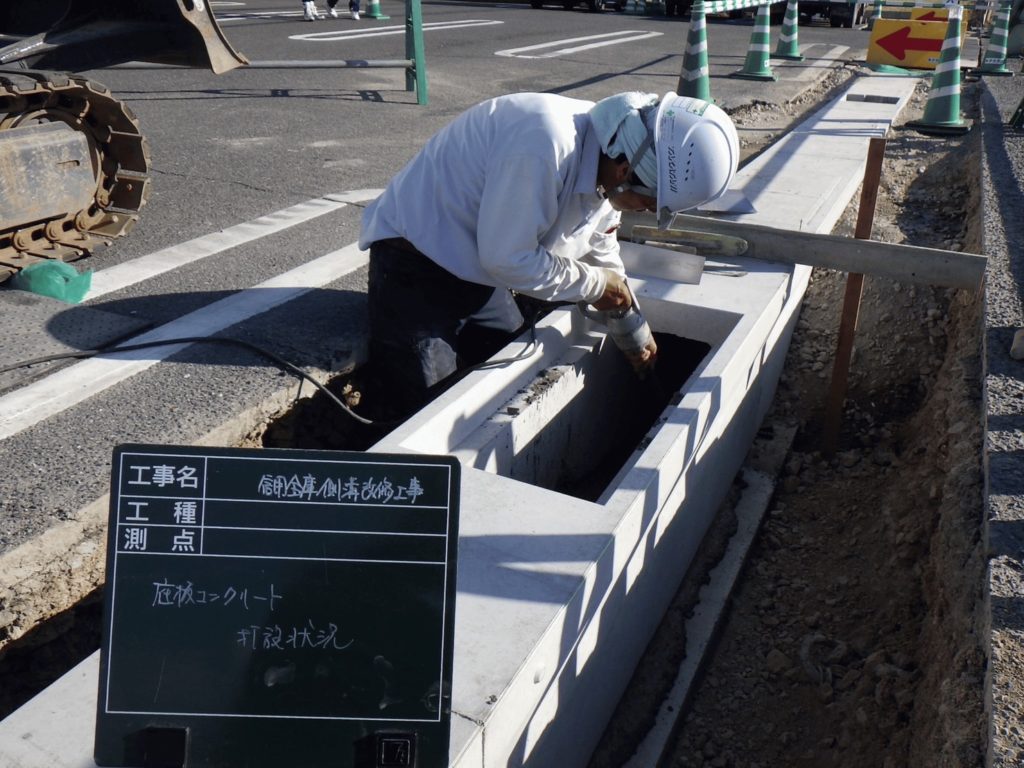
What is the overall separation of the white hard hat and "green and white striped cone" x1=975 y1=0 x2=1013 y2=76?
11616mm

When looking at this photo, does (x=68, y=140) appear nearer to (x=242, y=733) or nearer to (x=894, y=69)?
(x=242, y=733)

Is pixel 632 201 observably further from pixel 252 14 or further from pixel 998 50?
pixel 252 14

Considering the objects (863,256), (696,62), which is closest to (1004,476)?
(863,256)

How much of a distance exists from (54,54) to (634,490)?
428 centimetres

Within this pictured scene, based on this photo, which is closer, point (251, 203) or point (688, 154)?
point (688, 154)

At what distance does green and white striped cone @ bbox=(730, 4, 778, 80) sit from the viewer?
38.5 ft

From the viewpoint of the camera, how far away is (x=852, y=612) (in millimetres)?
3643

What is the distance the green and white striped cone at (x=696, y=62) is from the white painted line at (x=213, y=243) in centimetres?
453

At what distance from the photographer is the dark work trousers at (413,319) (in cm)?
379

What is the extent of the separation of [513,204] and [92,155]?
2.71m

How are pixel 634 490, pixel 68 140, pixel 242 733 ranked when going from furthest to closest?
1. pixel 68 140
2. pixel 634 490
3. pixel 242 733

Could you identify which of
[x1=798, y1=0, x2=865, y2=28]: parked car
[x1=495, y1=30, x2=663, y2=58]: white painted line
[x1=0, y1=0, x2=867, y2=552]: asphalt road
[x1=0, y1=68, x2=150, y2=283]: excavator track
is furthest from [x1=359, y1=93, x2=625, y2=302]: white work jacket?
[x1=798, y1=0, x2=865, y2=28]: parked car

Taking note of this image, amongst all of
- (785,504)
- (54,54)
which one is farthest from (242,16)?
(785,504)

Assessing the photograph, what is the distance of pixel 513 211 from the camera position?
3211mm
